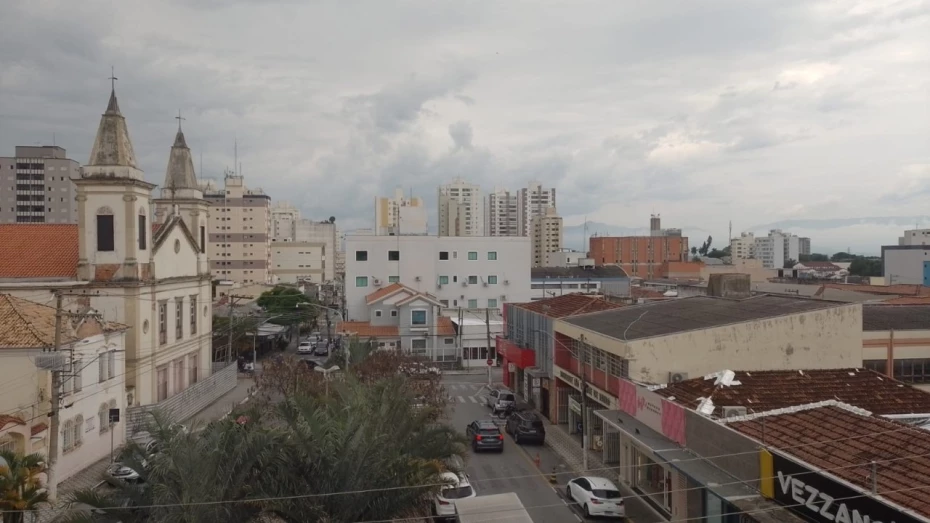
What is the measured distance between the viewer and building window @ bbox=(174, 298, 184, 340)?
39.0 metres

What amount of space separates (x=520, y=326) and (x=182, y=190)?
22.1 m

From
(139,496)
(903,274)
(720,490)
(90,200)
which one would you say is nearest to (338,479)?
(139,496)

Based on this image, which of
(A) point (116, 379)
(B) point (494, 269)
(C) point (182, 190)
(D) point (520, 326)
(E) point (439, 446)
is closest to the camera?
(E) point (439, 446)

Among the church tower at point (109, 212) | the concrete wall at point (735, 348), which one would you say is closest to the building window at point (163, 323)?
the church tower at point (109, 212)

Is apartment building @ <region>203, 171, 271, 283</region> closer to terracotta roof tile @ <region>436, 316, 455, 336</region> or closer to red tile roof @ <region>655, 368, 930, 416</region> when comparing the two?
terracotta roof tile @ <region>436, 316, 455, 336</region>

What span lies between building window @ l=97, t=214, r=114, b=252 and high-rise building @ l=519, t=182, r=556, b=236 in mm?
142412

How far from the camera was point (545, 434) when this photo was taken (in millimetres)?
31375

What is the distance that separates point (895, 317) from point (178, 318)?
3484 centimetres

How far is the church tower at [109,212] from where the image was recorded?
34031 millimetres

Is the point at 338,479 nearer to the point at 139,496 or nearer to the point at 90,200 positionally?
the point at 139,496

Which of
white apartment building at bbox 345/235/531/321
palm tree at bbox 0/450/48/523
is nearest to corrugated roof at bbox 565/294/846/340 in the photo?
palm tree at bbox 0/450/48/523

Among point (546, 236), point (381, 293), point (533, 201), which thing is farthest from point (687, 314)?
point (533, 201)

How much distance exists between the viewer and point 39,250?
3494 cm

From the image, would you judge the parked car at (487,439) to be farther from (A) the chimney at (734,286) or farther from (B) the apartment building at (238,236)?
(B) the apartment building at (238,236)
